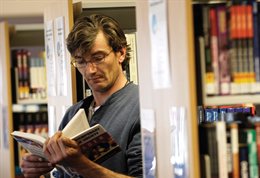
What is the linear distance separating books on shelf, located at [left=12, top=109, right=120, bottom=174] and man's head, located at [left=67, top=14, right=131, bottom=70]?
11.2 inches

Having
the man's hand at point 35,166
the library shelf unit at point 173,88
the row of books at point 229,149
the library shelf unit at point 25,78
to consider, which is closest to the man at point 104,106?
the man's hand at point 35,166

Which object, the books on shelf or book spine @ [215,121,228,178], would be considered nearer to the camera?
book spine @ [215,121,228,178]

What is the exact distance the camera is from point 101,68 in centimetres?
253

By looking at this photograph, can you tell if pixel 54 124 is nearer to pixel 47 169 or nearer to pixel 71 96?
pixel 71 96

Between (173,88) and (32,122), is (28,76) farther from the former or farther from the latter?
(173,88)

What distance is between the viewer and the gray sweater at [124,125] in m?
2.40

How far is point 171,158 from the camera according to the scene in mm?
1990

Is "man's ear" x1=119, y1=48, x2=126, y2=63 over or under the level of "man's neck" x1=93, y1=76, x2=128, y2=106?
over

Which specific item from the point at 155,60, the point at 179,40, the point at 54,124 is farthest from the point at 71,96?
the point at 179,40

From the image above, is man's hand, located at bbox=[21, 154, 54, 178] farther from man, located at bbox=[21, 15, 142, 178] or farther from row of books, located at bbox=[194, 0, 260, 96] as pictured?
row of books, located at bbox=[194, 0, 260, 96]

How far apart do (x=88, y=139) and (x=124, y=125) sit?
0.72 ft

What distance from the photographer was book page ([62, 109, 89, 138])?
7.87 ft

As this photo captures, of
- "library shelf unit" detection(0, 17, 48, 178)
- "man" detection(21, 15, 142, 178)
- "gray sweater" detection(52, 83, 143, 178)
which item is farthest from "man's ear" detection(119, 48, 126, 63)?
"library shelf unit" detection(0, 17, 48, 178)

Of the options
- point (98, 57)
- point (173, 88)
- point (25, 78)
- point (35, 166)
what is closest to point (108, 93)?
point (98, 57)
